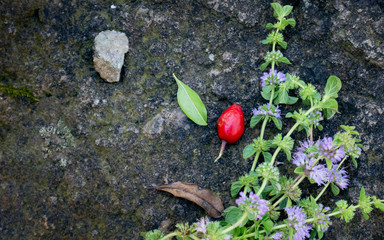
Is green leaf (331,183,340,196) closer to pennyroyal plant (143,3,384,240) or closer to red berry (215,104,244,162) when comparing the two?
pennyroyal plant (143,3,384,240)

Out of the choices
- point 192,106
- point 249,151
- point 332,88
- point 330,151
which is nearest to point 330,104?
point 332,88

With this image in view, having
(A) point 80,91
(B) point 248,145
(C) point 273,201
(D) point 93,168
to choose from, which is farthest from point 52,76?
(C) point 273,201

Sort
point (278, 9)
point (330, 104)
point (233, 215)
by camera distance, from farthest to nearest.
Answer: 1. point (278, 9)
2. point (330, 104)
3. point (233, 215)

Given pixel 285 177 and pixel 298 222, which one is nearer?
pixel 298 222

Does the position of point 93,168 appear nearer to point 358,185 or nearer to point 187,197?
point 187,197

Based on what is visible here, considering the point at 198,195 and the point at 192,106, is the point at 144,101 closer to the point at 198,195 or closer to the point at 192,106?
the point at 192,106

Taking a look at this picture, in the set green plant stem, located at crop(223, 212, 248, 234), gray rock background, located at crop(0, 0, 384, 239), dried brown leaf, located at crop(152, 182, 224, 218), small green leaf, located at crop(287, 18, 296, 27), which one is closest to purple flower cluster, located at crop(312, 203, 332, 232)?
gray rock background, located at crop(0, 0, 384, 239)

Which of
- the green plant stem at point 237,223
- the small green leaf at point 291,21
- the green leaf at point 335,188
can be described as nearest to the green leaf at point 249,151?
the green plant stem at point 237,223

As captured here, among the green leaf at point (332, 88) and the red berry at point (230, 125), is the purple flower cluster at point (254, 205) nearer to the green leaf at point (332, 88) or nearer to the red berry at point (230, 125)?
the red berry at point (230, 125)
